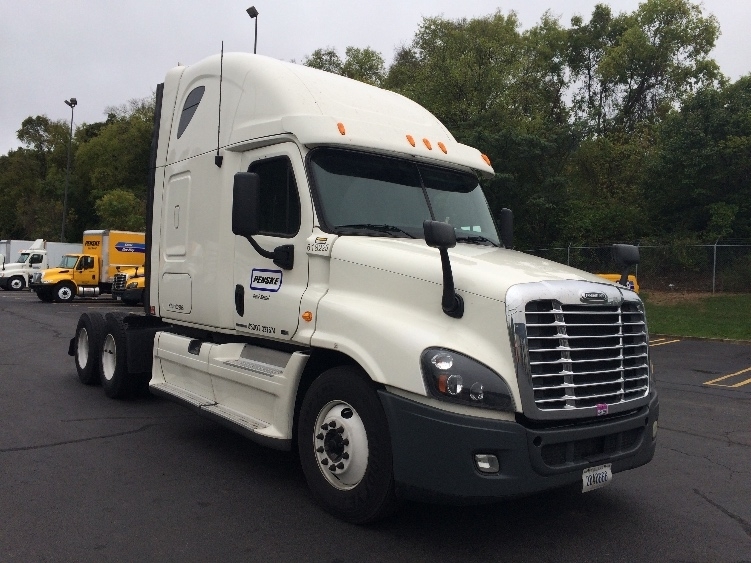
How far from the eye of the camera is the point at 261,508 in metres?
4.73

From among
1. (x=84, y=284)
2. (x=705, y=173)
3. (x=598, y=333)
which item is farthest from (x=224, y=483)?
(x=84, y=284)

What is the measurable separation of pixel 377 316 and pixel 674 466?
3.48 metres

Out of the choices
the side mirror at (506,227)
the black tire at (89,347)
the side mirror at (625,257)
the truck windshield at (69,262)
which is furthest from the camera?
the truck windshield at (69,262)

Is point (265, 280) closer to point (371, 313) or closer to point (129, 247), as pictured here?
point (371, 313)

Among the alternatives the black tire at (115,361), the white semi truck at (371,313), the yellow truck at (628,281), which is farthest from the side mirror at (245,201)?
the black tire at (115,361)

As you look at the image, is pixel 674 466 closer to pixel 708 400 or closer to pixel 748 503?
pixel 748 503

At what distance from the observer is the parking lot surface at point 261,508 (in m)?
4.08

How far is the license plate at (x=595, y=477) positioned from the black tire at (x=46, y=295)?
29.3 meters

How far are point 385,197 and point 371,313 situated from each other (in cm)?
119

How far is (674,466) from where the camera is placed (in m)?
6.09

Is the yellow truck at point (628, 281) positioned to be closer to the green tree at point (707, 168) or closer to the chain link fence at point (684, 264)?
the chain link fence at point (684, 264)

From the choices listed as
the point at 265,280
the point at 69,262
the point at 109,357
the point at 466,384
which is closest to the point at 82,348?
the point at 109,357

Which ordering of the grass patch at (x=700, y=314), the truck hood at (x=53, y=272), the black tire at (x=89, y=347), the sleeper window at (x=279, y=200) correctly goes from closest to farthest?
the sleeper window at (x=279, y=200) < the black tire at (x=89, y=347) < the grass patch at (x=700, y=314) < the truck hood at (x=53, y=272)

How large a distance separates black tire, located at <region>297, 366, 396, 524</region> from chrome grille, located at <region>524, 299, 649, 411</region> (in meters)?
1.00
